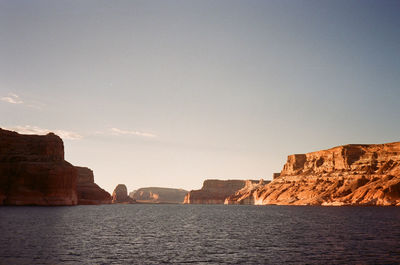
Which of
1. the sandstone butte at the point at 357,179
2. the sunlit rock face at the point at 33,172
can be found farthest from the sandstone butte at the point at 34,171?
the sandstone butte at the point at 357,179

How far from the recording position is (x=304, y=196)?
187 m

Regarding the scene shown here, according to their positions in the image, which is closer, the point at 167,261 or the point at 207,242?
the point at 167,261

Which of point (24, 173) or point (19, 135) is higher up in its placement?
point (19, 135)

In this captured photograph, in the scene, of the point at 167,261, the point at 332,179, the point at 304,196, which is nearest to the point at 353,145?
the point at 332,179

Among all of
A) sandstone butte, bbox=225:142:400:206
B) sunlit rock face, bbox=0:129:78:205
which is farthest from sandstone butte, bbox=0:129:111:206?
sandstone butte, bbox=225:142:400:206

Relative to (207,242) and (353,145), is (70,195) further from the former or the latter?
(353,145)

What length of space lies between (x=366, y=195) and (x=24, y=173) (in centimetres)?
13589

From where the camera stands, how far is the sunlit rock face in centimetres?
12600

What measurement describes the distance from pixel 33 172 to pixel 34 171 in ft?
1.63

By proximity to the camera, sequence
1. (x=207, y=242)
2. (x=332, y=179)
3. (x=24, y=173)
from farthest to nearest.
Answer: (x=332, y=179) → (x=24, y=173) → (x=207, y=242)

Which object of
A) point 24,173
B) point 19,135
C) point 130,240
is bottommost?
point 130,240

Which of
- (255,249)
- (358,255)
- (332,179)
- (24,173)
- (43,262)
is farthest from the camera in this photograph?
(332,179)

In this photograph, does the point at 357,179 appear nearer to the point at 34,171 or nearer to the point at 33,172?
the point at 34,171

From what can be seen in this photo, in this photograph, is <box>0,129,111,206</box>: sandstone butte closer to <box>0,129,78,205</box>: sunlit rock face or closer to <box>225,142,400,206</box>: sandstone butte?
<box>0,129,78,205</box>: sunlit rock face
